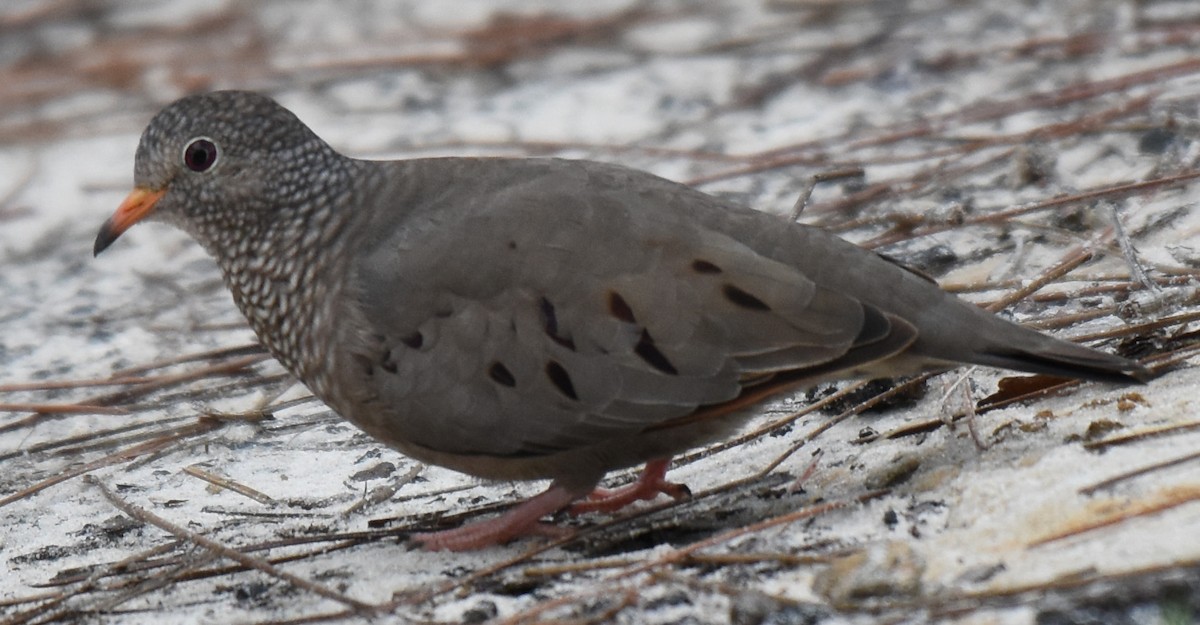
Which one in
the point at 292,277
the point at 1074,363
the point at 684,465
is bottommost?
the point at 684,465

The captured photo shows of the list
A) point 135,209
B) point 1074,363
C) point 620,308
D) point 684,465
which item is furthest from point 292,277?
point 1074,363

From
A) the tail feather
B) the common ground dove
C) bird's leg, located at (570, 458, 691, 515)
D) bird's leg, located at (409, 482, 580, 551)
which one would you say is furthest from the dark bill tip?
the tail feather

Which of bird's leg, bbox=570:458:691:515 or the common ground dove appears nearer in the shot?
the common ground dove

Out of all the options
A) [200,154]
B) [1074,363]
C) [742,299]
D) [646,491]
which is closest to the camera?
[1074,363]

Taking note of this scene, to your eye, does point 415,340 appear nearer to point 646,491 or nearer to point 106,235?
point 646,491

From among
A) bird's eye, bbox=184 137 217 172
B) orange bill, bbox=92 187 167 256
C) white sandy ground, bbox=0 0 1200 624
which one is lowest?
white sandy ground, bbox=0 0 1200 624

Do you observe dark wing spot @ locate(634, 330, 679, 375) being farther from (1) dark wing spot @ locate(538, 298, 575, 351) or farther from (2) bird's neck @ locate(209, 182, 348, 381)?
(2) bird's neck @ locate(209, 182, 348, 381)

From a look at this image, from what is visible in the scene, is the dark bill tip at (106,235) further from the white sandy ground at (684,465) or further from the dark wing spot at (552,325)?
the dark wing spot at (552,325)
